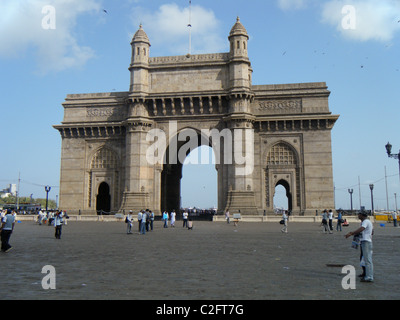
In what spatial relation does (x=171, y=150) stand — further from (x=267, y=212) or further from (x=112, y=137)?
(x=267, y=212)

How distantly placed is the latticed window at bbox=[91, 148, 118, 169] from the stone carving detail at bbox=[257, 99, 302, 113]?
1584 cm

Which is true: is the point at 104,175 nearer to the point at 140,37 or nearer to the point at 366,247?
the point at 140,37

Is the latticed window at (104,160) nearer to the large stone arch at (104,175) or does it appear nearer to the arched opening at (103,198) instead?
the large stone arch at (104,175)

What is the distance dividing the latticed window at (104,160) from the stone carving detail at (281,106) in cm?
1584

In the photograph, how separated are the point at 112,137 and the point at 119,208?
295 inches

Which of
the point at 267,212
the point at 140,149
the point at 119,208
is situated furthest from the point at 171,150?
the point at 267,212

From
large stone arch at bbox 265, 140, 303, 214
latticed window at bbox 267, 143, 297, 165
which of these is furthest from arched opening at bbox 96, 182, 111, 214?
latticed window at bbox 267, 143, 297, 165

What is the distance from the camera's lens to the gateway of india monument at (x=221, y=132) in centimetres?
3741

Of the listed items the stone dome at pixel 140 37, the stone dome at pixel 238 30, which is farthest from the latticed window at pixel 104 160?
the stone dome at pixel 238 30

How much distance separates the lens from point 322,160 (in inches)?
1491

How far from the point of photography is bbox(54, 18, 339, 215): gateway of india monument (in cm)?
3741

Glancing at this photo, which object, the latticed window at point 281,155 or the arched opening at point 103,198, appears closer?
the latticed window at point 281,155

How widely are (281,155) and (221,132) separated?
633cm

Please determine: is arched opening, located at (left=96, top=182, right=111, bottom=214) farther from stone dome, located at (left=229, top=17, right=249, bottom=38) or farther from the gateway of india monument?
stone dome, located at (left=229, top=17, right=249, bottom=38)
